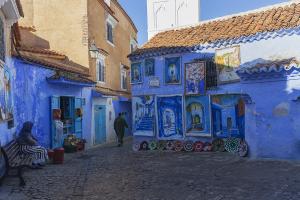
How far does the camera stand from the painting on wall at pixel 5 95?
894 cm

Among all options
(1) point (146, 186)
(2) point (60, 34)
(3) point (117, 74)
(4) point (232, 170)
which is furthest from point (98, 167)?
(3) point (117, 74)

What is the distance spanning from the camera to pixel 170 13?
29.5 m

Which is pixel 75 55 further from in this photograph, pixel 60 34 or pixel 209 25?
pixel 209 25

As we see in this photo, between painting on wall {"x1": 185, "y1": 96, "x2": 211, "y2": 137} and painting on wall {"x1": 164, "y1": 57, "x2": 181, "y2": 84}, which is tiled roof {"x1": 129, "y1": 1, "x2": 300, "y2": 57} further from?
painting on wall {"x1": 185, "y1": 96, "x2": 211, "y2": 137}

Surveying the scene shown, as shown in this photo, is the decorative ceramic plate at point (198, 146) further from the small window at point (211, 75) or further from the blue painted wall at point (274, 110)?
the blue painted wall at point (274, 110)

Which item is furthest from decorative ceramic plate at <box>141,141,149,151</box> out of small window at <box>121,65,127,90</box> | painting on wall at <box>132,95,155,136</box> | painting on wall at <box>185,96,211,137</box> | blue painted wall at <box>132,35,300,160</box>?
small window at <box>121,65,127,90</box>

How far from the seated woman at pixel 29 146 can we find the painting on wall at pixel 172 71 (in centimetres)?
633

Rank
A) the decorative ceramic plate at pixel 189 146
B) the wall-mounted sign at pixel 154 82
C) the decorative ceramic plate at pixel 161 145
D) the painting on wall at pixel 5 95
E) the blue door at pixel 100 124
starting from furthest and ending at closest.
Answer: the blue door at pixel 100 124 < the wall-mounted sign at pixel 154 82 < the decorative ceramic plate at pixel 161 145 < the decorative ceramic plate at pixel 189 146 < the painting on wall at pixel 5 95

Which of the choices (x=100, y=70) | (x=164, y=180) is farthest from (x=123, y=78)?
(x=164, y=180)

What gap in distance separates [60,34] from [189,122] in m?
8.50

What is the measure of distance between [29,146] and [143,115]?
6357 mm

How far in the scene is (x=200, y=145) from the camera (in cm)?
1435

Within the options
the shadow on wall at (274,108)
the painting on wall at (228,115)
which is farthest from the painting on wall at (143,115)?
the shadow on wall at (274,108)

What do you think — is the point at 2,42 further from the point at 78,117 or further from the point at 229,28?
the point at 229,28
